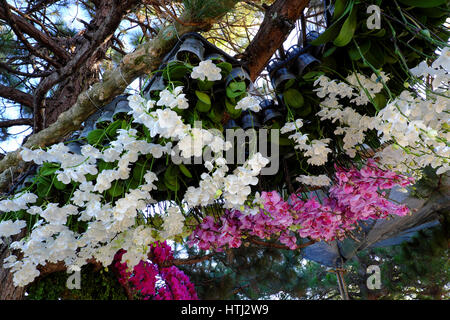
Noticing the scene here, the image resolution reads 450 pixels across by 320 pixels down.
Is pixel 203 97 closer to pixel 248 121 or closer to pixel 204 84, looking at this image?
pixel 204 84

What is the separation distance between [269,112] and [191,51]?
1.02 ft

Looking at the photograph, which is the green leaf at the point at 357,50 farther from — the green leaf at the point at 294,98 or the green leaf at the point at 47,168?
the green leaf at the point at 47,168

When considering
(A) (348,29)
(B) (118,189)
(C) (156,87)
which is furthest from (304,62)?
(B) (118,189)

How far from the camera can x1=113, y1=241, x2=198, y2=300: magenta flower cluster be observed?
6.21 ft

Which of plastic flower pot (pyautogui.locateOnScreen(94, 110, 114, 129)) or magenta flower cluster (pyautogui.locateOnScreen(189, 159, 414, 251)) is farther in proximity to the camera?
magenta flower cluster (pyautogui.locateOnScreen(189, 159, 414, 251))

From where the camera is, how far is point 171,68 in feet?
2.55

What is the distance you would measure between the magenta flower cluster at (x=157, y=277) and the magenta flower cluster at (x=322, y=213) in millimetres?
765

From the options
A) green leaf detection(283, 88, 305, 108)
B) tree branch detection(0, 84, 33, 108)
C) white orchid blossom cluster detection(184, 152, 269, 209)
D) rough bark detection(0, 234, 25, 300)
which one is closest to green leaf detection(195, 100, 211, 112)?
white orchid blossom cluster detection(184, 152, 269, 209)

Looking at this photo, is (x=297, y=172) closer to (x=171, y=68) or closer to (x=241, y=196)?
(x=241, y=196)

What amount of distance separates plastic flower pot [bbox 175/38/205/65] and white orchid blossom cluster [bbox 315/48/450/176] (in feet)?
1.02

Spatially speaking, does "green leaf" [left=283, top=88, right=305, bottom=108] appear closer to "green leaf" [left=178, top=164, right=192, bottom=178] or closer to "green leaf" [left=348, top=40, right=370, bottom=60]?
"green leaf" [left=348, top=40, right=370, bottom=60]

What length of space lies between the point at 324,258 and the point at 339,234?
1.79m

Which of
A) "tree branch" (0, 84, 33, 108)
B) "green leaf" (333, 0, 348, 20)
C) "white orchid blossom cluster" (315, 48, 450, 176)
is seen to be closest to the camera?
"white orchid blossom cluster" (315, 48, 450, 176)
